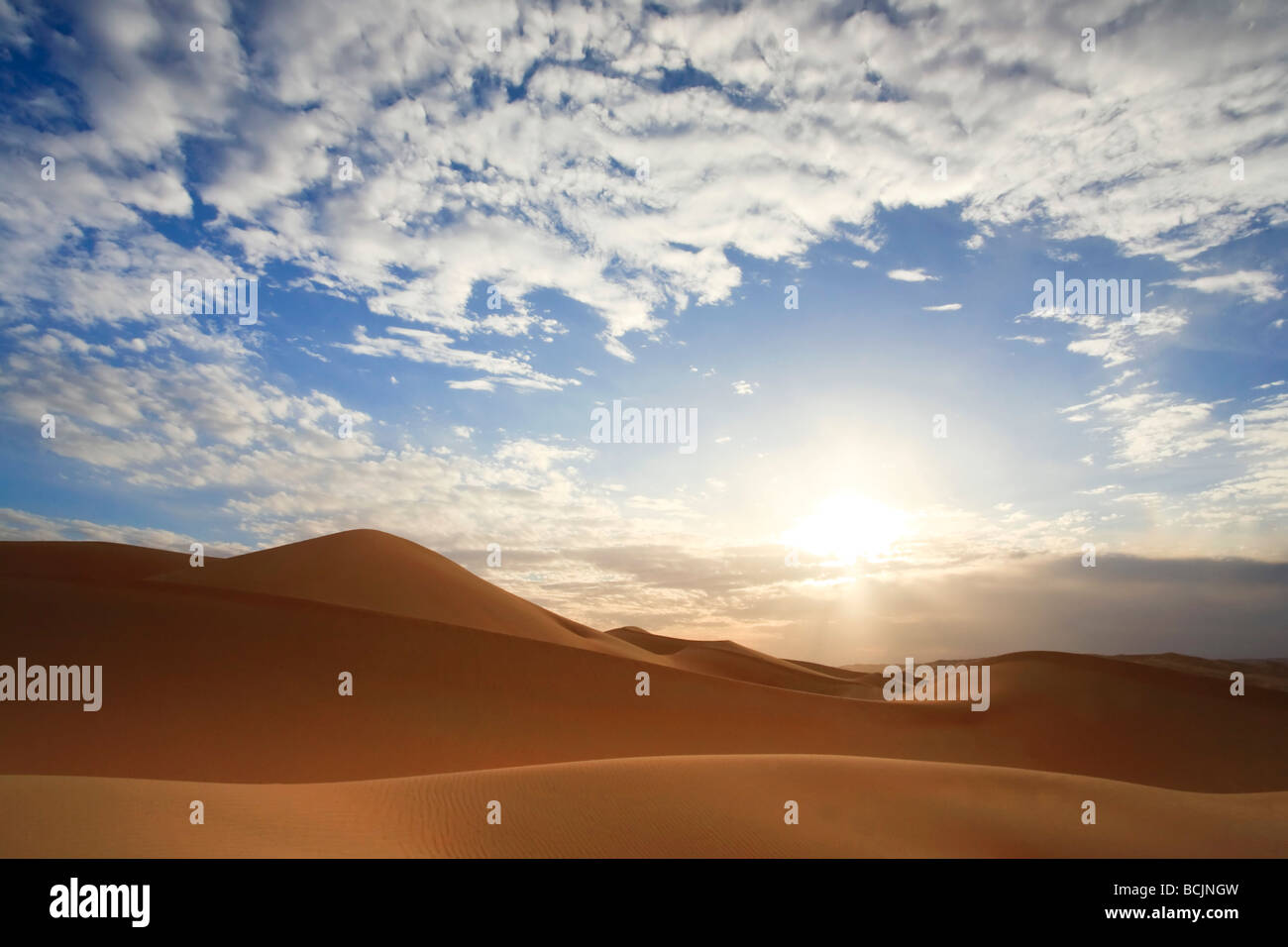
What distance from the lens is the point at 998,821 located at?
435 inches

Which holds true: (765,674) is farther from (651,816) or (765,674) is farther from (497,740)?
(651,816)

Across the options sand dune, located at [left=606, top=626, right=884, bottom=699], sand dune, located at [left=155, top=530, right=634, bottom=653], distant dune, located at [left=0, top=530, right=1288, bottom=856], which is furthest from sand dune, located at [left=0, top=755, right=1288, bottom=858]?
sand dune, located at [left=606, top=626, right=884, bottom=699]

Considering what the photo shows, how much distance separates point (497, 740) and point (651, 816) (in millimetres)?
12694

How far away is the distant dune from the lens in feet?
31.0

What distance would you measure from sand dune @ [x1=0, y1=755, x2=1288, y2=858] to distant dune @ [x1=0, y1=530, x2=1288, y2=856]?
0.17ft

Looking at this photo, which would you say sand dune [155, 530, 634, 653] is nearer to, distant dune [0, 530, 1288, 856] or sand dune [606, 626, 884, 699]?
distant dune [0, 530, 1288, 856]

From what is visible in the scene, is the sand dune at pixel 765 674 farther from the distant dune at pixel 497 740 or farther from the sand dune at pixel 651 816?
the sand dune at pixel 651 816

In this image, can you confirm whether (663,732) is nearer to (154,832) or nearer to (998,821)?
(998,821)

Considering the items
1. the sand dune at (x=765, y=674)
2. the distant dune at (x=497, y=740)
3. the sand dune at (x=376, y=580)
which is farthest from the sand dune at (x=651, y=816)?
the sand dune at (x=765, y=674)

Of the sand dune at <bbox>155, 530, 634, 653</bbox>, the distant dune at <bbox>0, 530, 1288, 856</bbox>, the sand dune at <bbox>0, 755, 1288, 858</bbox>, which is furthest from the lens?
the sand dune at <bbox>155, 530, 634, 653</bbox>

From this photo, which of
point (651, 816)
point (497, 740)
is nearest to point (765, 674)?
point (497, 740)
